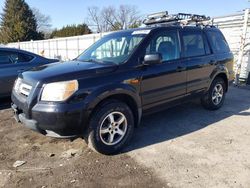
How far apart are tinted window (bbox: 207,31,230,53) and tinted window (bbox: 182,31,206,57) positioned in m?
0.36

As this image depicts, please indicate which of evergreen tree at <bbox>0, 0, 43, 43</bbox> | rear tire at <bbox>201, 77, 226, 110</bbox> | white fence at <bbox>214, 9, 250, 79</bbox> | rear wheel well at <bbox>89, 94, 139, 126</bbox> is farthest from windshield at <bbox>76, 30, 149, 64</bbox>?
evergreen tree at <bbox>0, 0, 43, 43</bbox>

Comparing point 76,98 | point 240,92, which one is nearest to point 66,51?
point 240,92

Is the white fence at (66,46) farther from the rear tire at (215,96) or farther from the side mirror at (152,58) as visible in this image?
the side mirror at (152,58)

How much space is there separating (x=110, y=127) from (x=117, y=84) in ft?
2.14

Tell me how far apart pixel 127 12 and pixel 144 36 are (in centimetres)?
5761

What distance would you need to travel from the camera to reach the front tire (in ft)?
12.4

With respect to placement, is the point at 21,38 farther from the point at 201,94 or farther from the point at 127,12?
the point at 201,94

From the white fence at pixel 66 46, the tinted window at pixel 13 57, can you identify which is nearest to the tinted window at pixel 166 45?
the tinted window at pixel 13 57

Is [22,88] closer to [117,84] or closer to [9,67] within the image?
[117,84]

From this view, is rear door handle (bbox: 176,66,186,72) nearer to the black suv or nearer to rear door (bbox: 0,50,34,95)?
the black suv

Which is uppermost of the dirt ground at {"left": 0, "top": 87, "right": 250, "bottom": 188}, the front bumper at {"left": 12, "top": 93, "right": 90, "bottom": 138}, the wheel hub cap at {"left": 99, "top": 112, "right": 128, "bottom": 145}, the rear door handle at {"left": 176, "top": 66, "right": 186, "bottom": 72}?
the rear door handle at {"left": 176, "top": 66, "right": 186, "bottom": 72}

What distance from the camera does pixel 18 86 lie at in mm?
4207

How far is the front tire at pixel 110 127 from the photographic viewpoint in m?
3.79

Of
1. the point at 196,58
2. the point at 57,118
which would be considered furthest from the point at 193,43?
the point at 57,118
